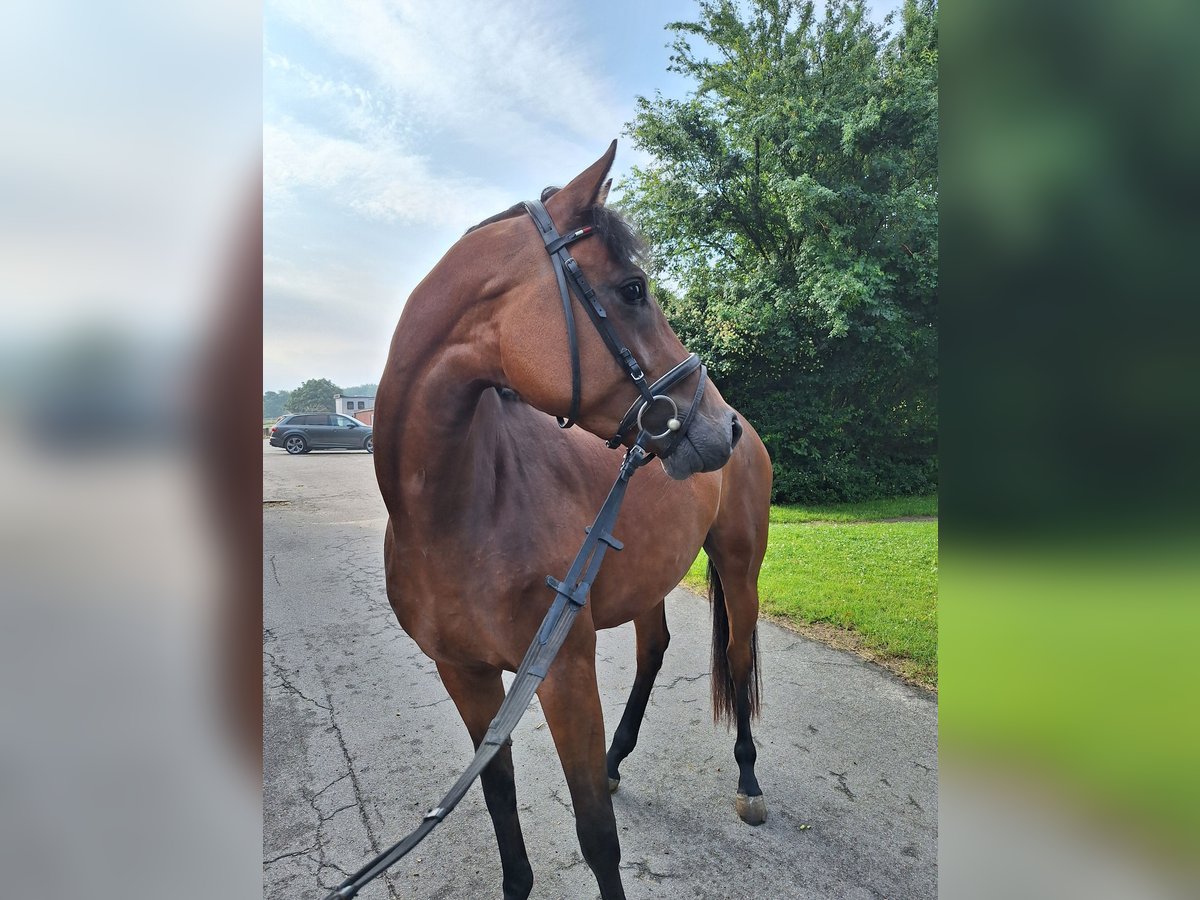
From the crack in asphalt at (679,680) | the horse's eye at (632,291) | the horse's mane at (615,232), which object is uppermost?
the horse's mane at (615,232)

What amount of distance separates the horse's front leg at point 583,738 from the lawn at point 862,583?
9.32 ft

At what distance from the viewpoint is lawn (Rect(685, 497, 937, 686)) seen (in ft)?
13.8

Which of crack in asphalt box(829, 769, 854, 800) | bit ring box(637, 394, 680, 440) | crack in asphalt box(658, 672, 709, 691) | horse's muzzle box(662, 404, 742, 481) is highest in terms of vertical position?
bit ring box(637, 394, 680, 440)

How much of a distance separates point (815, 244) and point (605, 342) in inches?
333

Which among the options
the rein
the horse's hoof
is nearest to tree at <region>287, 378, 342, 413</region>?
the rein

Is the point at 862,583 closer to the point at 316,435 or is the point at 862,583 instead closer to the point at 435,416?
the point at 435,416

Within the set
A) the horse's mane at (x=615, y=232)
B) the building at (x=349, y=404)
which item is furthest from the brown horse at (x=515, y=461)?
the building at (x=349, y=404)

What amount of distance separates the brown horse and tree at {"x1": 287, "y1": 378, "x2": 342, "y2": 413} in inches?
28.1

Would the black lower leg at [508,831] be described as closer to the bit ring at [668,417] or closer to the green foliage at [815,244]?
the bit ring at [668,417]

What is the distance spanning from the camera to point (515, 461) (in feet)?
5.50

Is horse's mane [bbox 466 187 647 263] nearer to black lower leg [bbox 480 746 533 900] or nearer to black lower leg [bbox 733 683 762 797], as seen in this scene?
black lower leg [bbox 480 746 533 900]

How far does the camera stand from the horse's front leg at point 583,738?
1.58 m
